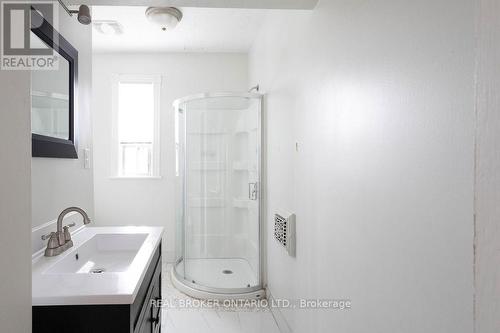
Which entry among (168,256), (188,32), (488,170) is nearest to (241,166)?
(188,32)

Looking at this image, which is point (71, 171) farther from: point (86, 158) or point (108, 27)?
point (108, 27)

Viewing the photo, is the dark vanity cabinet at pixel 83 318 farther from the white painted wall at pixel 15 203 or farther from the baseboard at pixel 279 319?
the baseboard at pixel 279 319

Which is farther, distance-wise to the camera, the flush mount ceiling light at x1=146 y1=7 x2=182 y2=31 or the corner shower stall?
the corner shower stall

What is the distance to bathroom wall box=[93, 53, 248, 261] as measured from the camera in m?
3.61

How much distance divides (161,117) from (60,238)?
2.43m

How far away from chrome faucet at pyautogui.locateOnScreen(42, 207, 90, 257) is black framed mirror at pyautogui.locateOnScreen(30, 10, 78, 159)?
12.7 inches

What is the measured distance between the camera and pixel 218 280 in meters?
2.83

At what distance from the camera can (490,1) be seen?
0.36 meters

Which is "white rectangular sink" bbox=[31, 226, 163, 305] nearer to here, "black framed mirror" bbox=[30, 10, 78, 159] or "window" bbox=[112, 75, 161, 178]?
"black framed mirror" bbox=[30, 10, 78, 159]

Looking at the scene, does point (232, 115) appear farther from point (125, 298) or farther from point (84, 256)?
point (125, 298)

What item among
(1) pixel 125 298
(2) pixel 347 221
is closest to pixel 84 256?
(1) pixel 125 298

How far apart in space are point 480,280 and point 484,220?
0.08m

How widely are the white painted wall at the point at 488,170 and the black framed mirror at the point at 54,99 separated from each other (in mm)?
1635

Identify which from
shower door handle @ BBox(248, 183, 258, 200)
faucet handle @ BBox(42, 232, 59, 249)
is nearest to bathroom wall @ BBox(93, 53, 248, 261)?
shower door handle @ BBox(248, 183, 258, 200)
